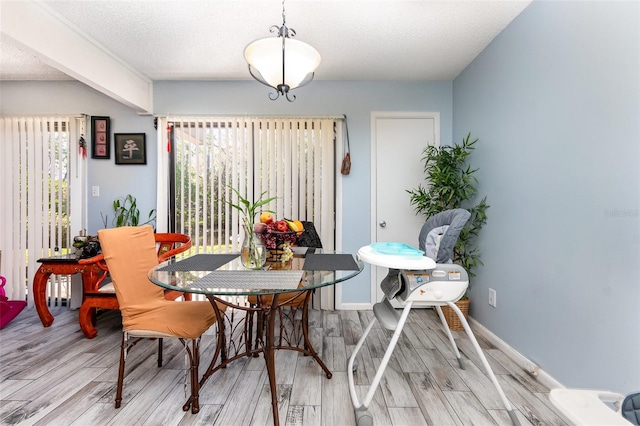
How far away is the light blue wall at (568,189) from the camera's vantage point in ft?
4.46

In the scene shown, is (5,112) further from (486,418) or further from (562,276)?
(562,276)

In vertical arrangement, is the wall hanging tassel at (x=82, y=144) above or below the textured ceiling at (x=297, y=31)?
below

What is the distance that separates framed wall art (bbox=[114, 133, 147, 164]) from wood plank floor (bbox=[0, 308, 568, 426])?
1.84 m

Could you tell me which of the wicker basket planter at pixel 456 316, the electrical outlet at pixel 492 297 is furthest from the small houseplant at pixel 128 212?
the electrical outlet at pixel 492 297

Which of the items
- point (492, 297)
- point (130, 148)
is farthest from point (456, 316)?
point (130, 148)

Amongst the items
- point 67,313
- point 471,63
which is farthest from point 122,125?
point 471,63

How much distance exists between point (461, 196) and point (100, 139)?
12.9 feet

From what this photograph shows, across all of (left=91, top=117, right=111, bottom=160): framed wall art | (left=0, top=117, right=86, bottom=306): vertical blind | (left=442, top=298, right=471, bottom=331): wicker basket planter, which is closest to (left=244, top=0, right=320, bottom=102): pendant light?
(left=442, top=298, right=471, bottom=331): wicker basket planter

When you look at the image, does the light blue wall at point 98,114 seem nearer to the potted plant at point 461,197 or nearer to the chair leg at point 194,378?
the chair leg at point 194,378

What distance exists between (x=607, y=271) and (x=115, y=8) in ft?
11.4

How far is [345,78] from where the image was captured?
3180mm

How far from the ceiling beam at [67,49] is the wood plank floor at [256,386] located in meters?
2.23

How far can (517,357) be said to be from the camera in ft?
6.81

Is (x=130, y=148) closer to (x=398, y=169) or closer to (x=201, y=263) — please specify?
(x=201, y=263)
